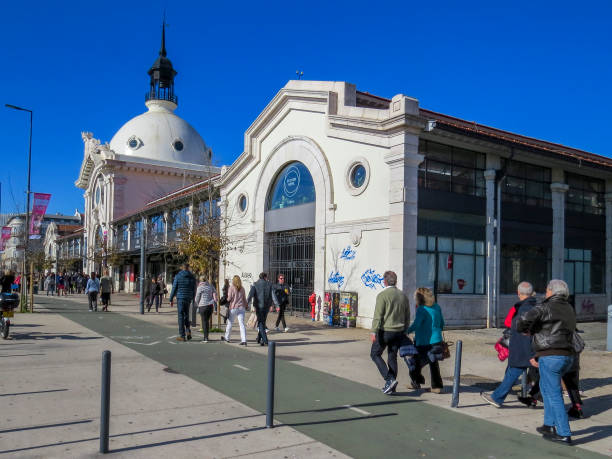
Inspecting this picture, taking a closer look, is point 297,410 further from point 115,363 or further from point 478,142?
point 478,142

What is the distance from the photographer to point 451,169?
16625 mm

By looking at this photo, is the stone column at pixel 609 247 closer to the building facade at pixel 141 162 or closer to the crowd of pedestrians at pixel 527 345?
the crowd of pedestrians at pixel 527 345

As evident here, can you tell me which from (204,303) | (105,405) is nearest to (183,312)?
(204,303)

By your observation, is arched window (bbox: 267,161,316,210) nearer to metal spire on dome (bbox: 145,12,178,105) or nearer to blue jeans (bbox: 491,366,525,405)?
blue jeans (bbox: 491,366,525,405)

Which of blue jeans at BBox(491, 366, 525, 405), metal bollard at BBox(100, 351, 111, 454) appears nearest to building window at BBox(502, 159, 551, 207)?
blue jeans at BBox(491, 366, 525, 405)

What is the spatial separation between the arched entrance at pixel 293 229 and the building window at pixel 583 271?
9415 mm

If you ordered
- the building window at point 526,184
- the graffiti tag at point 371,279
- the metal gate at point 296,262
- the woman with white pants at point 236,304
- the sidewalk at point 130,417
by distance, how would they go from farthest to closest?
the metal gate at point 296,262 → the building window at point 526,184 → the graffiti tag at point 371,279 → the woman with white pants at point 236,304 → the sidewalk at point 130,417


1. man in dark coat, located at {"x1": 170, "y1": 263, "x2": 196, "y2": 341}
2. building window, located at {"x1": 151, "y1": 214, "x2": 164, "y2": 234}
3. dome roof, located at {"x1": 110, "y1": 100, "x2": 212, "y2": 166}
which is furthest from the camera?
dome roof, located at {"x1": 110, "y1": 100, "x2": 212, "y2": 166}

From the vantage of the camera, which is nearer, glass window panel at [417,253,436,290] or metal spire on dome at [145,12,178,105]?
glass window panel at [417,253,436,290]

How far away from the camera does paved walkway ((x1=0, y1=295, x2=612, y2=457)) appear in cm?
534

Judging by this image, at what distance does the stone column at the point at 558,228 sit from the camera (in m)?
19.3

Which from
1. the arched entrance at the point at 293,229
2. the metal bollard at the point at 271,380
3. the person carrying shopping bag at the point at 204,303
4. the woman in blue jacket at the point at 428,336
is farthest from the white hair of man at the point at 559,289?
the arched entrance at the point at 293,229

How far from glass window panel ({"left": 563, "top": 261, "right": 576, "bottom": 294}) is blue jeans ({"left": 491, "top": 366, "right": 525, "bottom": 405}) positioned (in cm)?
1448

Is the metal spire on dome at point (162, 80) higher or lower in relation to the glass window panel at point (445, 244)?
higher
